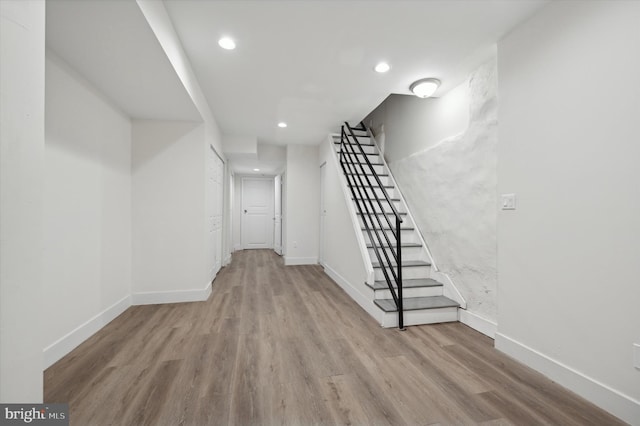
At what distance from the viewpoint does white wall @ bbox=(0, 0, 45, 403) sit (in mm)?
768

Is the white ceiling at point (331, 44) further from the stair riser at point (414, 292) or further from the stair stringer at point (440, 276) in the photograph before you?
the stair riser at point (414, 292)

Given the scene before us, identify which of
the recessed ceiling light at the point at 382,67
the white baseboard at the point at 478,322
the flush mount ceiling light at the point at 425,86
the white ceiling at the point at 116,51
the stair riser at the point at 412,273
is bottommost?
the white baseboard at the point at 478,322

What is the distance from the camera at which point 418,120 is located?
136 inches

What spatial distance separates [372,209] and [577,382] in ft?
6.66

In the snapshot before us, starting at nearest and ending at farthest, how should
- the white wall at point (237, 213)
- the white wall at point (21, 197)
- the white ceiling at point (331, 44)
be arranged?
the white wall at point (21, 197)
the white ceiling at point (331, 44)
the white wall at point (237, 213)

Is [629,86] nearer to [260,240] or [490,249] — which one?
[490,249]

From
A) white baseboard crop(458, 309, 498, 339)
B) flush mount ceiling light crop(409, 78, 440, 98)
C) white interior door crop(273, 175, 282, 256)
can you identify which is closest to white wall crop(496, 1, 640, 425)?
white baseboard crop(458, 309, 498, 339)

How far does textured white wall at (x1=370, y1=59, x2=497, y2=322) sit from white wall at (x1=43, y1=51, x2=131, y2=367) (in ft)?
11.4

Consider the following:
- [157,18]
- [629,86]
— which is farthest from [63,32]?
[629,86]

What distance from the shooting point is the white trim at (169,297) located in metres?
3.00

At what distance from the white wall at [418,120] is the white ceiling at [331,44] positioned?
222mm

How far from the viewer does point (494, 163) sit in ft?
7.54

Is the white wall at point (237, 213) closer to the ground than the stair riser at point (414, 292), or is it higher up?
higher up

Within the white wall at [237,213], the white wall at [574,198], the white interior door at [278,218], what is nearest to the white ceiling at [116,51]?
the white wall at [574,198]
